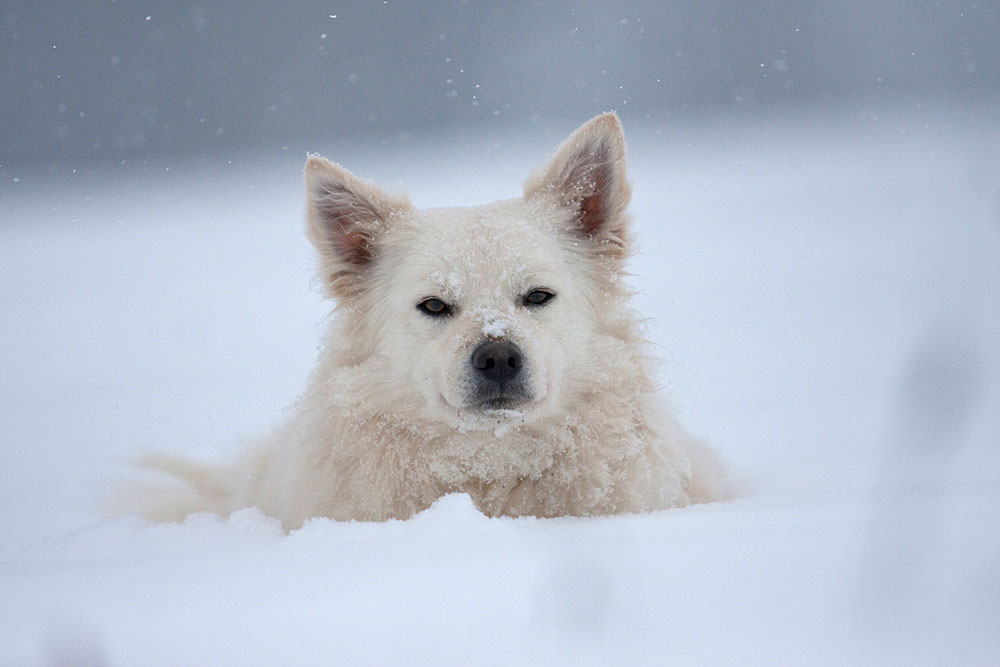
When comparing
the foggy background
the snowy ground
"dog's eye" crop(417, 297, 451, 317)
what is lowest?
the snowy ground

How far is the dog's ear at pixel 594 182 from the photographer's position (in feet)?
10.8

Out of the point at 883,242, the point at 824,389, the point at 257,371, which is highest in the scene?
the point at 883,242

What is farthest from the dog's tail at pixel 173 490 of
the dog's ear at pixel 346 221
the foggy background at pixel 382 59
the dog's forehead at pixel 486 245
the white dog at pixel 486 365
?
the foggy background at pixel 382 59

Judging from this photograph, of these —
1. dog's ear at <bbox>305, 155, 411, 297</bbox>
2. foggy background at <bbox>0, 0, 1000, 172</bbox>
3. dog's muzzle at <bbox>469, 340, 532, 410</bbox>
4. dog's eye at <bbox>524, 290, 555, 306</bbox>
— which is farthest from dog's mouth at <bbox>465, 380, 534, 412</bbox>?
foggy background at <bbox>0, 0, 1000, 172</bbox>

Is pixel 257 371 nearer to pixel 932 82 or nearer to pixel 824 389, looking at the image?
pixel 824 389

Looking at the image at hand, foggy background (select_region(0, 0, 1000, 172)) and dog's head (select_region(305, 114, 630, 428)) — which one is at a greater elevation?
foggy background (select_region(0, 0, 1000, 172))

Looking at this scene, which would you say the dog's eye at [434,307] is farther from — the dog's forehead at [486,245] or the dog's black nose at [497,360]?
the dog's black nose at [497,360]

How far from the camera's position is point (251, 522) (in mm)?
3051

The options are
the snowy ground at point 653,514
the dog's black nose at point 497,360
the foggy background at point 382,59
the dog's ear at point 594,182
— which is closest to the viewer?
the snowy ground at point 653,514

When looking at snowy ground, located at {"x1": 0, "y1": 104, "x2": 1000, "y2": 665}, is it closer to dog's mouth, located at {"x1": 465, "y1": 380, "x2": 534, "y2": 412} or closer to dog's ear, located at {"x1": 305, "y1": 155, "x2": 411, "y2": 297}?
dog's mouth, located at {"x1": 465, "y1": 380, "x2": 534, "y2": 412}

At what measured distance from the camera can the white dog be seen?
305 cm

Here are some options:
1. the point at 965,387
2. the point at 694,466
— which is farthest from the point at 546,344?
the point at 965,387

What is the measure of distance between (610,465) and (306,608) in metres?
1.58

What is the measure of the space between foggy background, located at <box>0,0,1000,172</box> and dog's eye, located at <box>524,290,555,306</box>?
52.0ft
